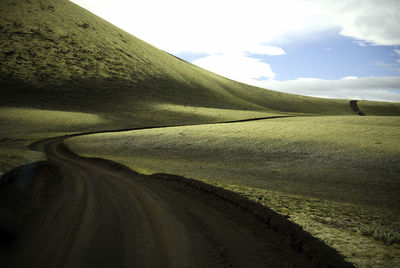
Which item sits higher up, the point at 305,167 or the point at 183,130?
the point at 183,130

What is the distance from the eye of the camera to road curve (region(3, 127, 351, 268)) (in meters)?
4.95

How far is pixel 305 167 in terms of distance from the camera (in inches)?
656

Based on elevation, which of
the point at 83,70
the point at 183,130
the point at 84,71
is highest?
the point at 83,70

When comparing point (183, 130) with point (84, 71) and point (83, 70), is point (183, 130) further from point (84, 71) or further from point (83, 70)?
point (83, 70)

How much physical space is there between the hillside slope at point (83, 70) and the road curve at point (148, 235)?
48.7m

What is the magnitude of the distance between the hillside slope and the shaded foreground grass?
34026 mm

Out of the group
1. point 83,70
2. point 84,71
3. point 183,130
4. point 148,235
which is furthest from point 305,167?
point 83,70

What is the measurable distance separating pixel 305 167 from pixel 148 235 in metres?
13.4

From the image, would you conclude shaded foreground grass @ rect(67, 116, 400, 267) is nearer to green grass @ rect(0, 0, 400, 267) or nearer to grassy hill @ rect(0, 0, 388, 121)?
green grass @ rect(0, 0, 400, 267)

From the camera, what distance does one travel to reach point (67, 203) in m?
8.30

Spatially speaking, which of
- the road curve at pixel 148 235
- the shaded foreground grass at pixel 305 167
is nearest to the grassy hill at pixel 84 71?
the shaded foreground grass at pixel 305 167

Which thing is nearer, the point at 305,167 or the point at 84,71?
the point at 305,167

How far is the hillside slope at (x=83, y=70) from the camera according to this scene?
188ft

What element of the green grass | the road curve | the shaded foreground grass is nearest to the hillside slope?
the green grass
